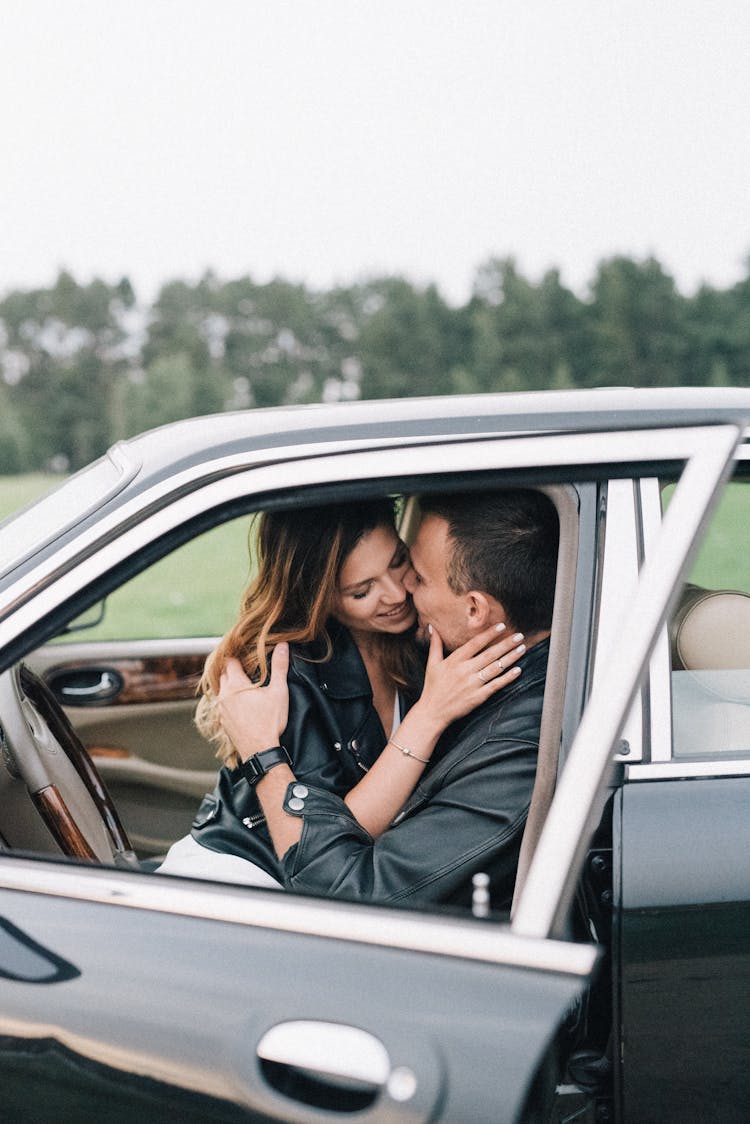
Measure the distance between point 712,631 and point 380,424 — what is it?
0.67 meters

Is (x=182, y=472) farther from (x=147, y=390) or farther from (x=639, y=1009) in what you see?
(x=147, y=390)

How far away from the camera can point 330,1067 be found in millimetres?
1248

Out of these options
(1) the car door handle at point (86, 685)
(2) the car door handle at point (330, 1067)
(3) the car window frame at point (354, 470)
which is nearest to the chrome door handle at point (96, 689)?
(1) the car door handle at point (86, 685)

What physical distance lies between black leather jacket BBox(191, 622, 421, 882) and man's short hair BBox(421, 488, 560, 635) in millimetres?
358

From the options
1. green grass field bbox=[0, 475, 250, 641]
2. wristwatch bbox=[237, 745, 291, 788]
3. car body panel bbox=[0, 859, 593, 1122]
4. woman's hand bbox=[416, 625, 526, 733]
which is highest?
woman's hand bbox=[416, 625, 526, 733]

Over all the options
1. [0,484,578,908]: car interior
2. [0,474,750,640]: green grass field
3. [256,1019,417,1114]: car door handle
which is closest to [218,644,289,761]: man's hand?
[0,484,578,908]: car interior

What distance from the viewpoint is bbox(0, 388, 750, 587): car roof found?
1548 millimetres

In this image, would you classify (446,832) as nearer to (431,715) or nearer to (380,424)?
(431,715)

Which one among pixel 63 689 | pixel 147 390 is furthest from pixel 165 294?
pixel 63 689

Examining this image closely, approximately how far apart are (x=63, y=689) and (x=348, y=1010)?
7.56ft

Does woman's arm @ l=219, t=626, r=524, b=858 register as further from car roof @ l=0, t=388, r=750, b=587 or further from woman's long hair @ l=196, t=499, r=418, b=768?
car roof @ l=0, t=388, r=750, b=587

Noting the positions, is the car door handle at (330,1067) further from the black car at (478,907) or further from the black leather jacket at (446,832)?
the black leather jacket at (446,832)

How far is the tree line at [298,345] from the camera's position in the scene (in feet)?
178

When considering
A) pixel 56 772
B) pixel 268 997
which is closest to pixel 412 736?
pixel 268 997
